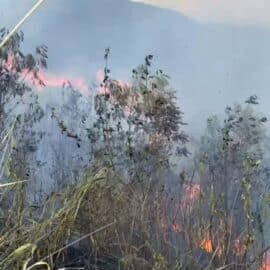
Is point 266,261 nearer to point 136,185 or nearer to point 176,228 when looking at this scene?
point 176,228

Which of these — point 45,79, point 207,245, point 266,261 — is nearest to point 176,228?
point 207,245

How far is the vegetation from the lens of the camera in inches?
130

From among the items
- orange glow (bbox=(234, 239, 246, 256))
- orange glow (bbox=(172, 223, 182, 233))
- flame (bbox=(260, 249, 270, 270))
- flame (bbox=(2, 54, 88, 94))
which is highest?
→ flame (bbox=(2, 54, 88, 94))

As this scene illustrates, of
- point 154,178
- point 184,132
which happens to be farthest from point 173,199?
point 184,132

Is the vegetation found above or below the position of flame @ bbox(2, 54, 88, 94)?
below

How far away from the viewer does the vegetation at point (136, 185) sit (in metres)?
3.29

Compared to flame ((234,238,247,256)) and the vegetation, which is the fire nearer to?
the vegetation

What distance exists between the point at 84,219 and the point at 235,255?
2.52 feet

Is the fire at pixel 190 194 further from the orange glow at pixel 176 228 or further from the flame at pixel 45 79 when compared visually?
the flame at pixel 45 79

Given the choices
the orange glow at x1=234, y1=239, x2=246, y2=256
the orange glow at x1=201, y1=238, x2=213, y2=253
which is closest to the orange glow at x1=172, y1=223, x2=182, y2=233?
the orange glow at x1=201, y1=238, x2=213, y2=253

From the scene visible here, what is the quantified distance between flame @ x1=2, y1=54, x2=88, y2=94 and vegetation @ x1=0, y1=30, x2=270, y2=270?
0.01 m

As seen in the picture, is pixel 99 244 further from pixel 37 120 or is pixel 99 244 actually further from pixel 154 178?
pixel 37 120

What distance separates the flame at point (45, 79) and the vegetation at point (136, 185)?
1cm

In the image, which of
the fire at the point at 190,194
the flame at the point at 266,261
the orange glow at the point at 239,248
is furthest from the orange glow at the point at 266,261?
the fire at the point at 190,194
